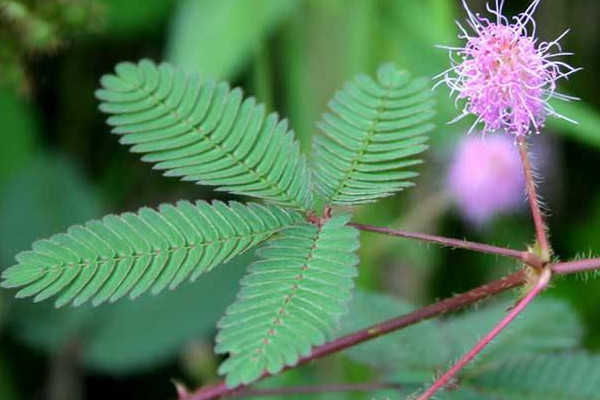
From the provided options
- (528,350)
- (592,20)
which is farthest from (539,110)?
(592,20)

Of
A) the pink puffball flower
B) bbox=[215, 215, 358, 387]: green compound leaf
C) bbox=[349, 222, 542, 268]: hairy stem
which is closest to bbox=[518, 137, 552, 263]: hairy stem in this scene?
bbox=[349, 222, 542, 268]: hairy stem

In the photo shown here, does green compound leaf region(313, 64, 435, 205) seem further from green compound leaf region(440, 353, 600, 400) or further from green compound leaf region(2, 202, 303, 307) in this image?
green compound leaf region(440, 353, 600, 400)

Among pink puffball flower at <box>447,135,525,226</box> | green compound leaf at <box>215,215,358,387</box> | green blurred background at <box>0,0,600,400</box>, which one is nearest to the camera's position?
green compound leaf at <box>215,215,358,387</box>

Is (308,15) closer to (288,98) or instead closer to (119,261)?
(288,98)

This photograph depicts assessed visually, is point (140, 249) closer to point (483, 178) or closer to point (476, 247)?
point (476, 247)

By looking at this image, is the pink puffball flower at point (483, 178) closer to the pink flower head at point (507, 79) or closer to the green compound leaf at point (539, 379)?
the green compound leaf at point (539, 379)
